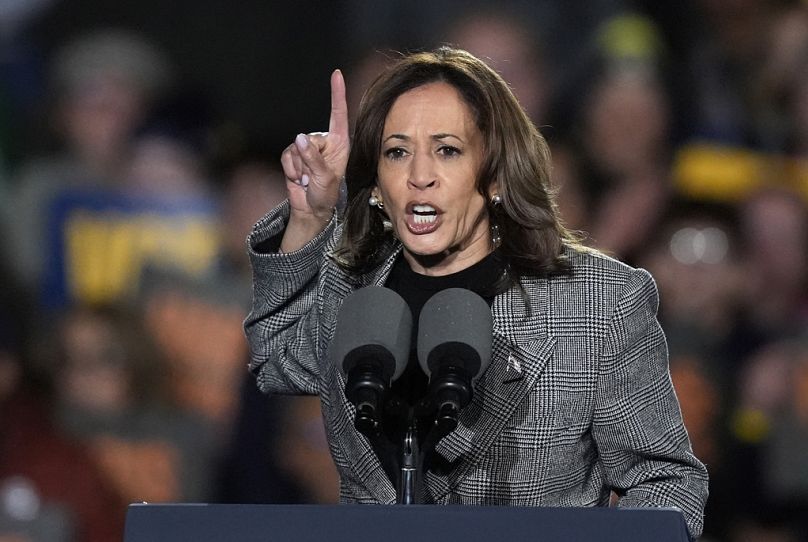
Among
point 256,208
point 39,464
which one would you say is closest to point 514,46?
point 256,208

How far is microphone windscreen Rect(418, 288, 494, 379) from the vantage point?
1.51 m

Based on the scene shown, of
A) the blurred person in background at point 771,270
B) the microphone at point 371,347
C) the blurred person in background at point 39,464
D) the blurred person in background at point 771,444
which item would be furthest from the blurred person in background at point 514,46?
the microphone at point 371,347

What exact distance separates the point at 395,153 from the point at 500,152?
0.16 meters

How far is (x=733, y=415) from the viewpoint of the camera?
13.8 feet

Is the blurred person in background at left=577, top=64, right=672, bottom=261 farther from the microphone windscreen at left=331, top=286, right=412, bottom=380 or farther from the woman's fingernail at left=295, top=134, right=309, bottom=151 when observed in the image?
the microphone windscreen at left=331, top=286, right=412, bottom=380

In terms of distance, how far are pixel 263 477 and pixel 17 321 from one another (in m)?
0.95

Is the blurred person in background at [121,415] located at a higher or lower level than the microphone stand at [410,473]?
lower

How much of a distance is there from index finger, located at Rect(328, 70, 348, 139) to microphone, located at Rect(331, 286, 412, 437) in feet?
1.51

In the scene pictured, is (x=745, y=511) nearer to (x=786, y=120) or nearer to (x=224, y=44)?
(x=786, y=120)

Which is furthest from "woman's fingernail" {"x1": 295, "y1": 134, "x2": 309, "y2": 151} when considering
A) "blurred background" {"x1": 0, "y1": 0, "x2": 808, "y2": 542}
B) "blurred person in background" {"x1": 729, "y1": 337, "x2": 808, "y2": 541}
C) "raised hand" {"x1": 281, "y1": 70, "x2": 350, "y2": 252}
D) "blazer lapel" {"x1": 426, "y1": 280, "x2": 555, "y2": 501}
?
"blurred person in background" {"x1": 729, "y1": 337, "x2": 808, "y2": 541}

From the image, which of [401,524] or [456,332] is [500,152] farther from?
[401,524]

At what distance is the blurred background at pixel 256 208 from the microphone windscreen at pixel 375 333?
2.68 metres

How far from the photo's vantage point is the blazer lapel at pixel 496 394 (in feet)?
6.30

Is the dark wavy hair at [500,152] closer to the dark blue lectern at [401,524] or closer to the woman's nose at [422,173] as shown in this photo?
the woman's nose at [422,173]
